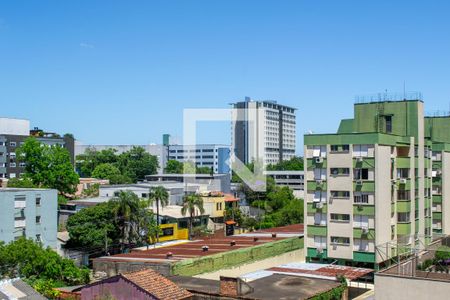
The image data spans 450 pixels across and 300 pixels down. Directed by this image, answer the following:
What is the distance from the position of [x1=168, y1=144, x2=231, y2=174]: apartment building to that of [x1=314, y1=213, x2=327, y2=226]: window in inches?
3289

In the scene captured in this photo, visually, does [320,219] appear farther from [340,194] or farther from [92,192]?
[92,192]

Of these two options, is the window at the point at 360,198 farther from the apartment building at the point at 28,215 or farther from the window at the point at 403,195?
the apartment building at the point at 28,215

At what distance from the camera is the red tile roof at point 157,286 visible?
57.5 ft

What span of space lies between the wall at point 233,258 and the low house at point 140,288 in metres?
6.89

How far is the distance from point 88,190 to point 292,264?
4125 cm

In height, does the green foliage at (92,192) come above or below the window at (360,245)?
above

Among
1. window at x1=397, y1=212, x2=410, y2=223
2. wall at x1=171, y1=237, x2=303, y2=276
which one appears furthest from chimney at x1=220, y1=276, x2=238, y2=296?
window at x1=397, y1=212, x2=410, y2=223

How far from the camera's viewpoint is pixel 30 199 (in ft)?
116

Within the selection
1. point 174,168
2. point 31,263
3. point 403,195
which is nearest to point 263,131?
point 174,168

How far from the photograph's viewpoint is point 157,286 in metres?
17.8

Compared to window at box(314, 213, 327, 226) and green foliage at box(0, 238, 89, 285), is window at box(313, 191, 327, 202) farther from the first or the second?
green foliage at box(0, 238, 89, 285)

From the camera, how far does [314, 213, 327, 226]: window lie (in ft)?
107

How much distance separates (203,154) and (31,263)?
334ft

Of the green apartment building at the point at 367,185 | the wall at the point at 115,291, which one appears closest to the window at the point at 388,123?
the green apartment building at the point at 367,185
